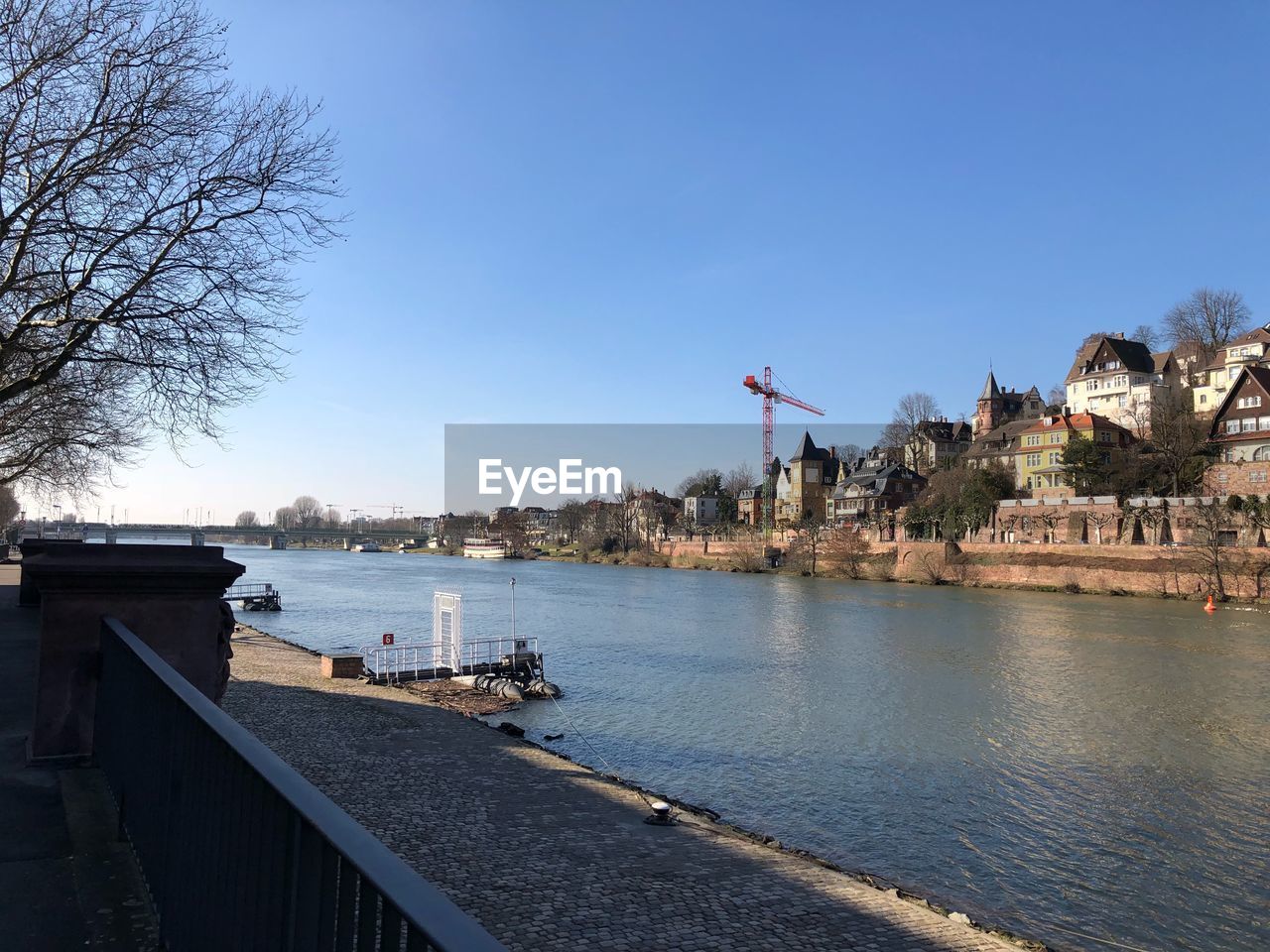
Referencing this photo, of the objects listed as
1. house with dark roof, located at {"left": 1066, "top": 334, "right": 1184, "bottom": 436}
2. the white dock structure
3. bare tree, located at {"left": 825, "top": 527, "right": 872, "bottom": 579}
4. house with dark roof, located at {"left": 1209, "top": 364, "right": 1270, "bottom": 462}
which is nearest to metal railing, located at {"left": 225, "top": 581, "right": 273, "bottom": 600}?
the white dock structure

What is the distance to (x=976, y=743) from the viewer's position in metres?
21.4

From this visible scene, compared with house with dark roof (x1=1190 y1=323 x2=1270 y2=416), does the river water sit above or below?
below

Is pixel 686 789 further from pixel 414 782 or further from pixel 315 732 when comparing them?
→ pixel 315 732

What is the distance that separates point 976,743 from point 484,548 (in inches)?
5964

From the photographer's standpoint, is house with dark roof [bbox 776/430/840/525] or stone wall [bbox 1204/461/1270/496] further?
house with dark roof [bbox 776/430/840/525]

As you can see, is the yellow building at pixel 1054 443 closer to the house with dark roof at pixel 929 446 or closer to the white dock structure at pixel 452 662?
the house with dark roof at pixel 929 446

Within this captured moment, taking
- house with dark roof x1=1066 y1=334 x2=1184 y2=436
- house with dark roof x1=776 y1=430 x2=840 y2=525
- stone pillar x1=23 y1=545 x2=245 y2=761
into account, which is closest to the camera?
stone pillar x1=23 y1=545 x2=245 y2=761

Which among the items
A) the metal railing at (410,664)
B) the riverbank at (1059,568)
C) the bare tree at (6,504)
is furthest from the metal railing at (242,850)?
the riverbank at (1059,568)

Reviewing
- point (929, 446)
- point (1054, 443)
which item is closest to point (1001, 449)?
point (1054, 443)

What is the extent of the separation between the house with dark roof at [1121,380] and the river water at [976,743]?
171 feet

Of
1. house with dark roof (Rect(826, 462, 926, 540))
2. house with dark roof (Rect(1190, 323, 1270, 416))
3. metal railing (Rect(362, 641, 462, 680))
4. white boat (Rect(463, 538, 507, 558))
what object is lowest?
white boat (Rect(463, 538, 507, 558))

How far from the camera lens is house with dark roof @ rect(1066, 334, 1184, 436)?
94.8 m

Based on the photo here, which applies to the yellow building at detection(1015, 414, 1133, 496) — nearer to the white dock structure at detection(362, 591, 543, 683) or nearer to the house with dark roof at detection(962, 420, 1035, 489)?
the house with dark roof at detection(962, 420, 1035, 489)

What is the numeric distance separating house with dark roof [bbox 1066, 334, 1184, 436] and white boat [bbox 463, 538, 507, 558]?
97072 mm
